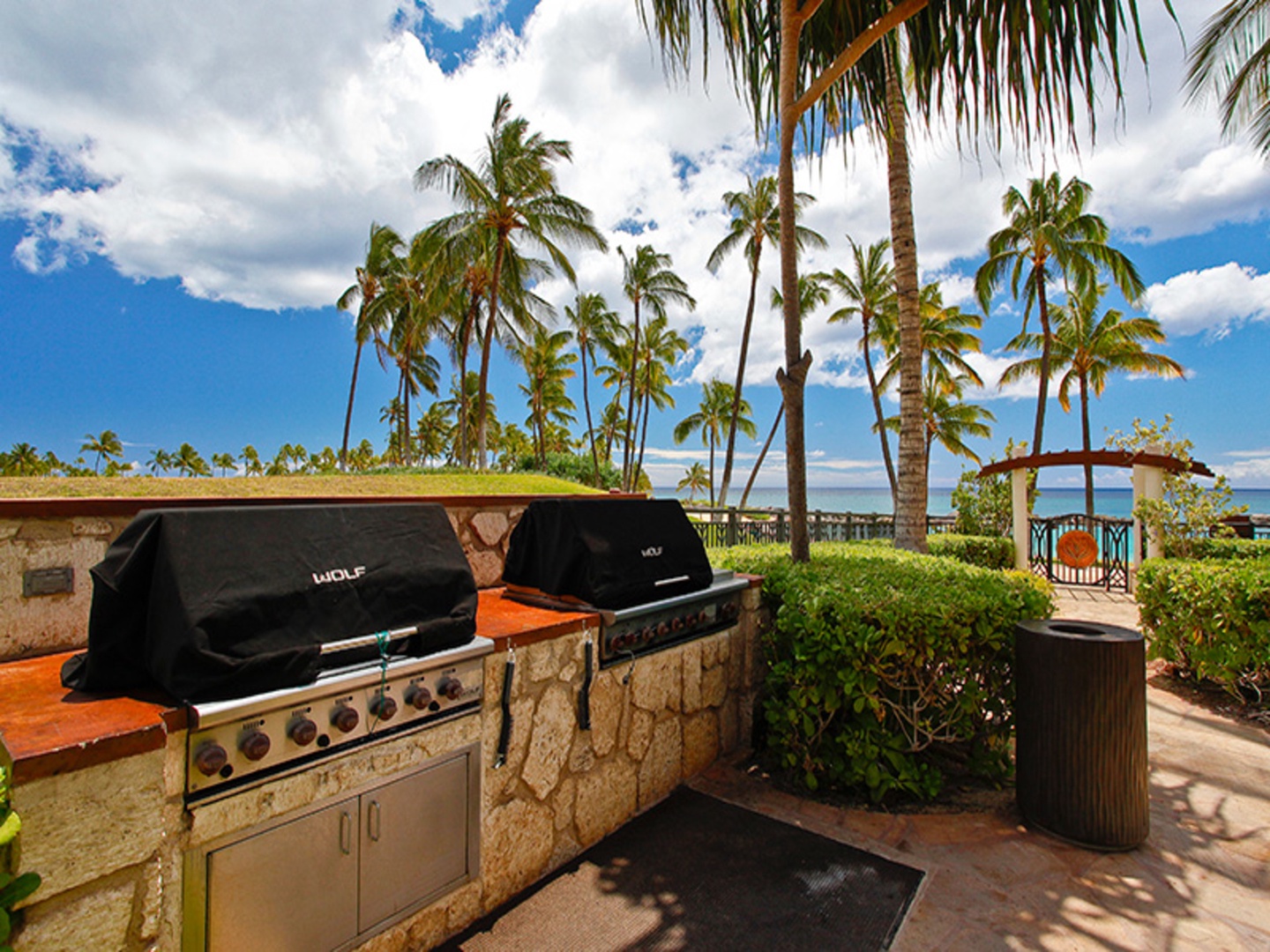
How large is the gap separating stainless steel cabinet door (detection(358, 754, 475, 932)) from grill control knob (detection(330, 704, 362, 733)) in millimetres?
266

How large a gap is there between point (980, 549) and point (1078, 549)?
1.84 metres

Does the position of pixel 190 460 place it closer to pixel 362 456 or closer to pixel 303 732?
pixel 362 456

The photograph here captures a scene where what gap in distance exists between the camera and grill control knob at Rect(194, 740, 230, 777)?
5.09 ft

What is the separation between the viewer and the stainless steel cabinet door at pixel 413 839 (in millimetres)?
1960

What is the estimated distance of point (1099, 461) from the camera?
9.84m

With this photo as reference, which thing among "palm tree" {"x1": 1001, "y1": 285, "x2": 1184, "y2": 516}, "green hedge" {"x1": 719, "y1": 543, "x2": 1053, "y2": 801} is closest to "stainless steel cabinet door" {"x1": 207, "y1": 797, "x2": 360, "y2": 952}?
"green hedge" {"x1": 719, "y1": 543, "x2": 1053, "y2": 801}

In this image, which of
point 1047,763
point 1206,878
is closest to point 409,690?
point 1047,763

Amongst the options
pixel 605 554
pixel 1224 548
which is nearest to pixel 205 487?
pixel 605 554

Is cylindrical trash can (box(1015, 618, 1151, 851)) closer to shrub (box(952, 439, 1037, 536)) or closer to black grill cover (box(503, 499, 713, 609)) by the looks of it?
black grill cover (box(503, 499, 713, 609))

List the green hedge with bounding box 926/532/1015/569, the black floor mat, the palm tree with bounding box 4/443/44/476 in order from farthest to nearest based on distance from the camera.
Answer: the palm tree with bounding box 4/443/44/476
the green hedge with bounding box 926/532/1015/569
the black floor mat

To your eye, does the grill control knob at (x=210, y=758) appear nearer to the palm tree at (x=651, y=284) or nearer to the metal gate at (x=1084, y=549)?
the metal gate at (x=1084, y=549)

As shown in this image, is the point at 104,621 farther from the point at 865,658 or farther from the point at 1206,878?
the point at 1206,878

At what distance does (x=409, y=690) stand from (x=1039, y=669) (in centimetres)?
291

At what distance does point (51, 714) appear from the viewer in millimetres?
1514
